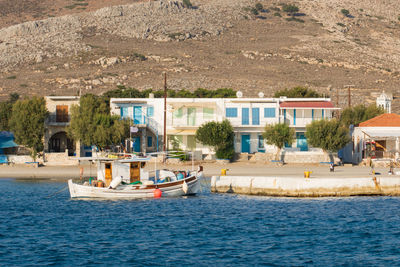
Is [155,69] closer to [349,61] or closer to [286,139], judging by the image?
[349,61]

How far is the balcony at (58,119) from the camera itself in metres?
62.9

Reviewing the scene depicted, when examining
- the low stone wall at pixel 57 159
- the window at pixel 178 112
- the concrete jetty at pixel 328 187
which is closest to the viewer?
the concrete jetty at pixel 328 187

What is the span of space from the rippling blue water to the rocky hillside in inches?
2526

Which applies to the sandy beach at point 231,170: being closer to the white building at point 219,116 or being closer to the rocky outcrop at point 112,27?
the white building at point 219,116

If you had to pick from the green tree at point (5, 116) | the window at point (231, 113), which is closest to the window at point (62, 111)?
the green tree at point (5, 116)

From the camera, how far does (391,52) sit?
5689 inches

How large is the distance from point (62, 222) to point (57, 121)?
103 feet

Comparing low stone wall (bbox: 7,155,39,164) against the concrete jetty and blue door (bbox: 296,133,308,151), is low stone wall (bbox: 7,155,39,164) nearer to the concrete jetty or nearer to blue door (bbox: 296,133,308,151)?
blue door (bbox: 296,133,308,151)

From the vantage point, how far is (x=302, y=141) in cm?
6378

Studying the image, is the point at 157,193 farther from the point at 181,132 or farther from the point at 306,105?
the point at 306,105

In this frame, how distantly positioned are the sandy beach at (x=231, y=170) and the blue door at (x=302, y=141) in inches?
183

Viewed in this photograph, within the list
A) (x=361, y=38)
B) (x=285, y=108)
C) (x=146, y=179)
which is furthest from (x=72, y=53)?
(x=146, y=179)

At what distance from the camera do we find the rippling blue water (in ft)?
83.1

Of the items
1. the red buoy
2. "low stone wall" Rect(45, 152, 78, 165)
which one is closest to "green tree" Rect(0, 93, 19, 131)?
"low stone wall" Rect(45, 152, 78, 165)
